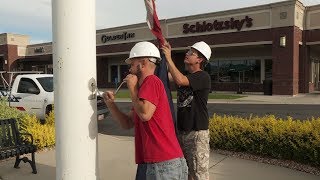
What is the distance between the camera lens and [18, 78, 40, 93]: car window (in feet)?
40.4

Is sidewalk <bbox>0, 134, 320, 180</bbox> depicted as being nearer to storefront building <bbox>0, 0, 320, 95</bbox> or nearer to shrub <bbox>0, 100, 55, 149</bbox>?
shrub <bbox>0, 100, 55, 149</bbox>

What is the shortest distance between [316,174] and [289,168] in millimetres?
Result: 454

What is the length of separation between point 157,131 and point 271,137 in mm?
4424

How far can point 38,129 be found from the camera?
782cm

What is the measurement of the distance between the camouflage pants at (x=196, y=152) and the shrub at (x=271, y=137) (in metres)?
3.02

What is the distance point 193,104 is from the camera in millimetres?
3934

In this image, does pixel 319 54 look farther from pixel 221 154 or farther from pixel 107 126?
pixel 221 154

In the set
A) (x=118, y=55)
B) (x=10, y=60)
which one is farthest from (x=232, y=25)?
(x=10, y=60)

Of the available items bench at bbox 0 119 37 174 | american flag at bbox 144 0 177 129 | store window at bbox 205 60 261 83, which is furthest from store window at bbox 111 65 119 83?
american flag at bbox 144 0 177 129

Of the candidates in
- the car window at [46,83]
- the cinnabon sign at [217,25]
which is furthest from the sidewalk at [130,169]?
the cinnabon sign at [217,25]

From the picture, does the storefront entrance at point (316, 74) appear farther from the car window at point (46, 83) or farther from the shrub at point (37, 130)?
the shrub at point (37, 130)

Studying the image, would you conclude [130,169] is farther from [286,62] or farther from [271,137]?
[286,62]

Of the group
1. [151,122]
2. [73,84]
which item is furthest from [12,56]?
[151,122]

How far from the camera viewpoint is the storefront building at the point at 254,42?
25.2m
